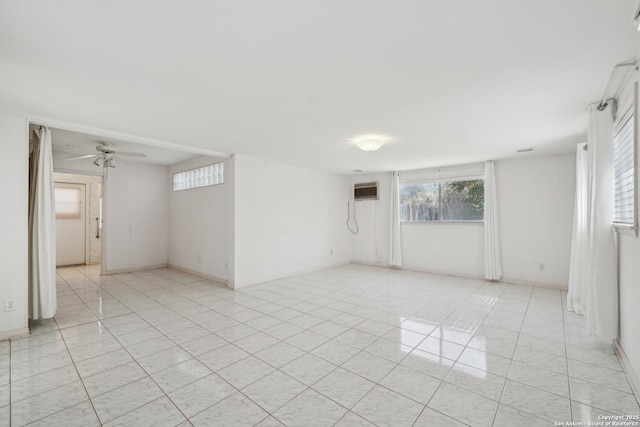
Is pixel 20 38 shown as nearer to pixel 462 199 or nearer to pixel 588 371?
pixel 588 371

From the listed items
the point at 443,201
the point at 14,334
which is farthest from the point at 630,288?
the point at 14,334

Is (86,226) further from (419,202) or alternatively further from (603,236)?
(603,236)

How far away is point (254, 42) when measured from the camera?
1.75 m

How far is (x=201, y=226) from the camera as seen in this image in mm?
5859

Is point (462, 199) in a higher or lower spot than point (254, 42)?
lower

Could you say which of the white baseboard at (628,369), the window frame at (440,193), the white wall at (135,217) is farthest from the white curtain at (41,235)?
the window frame at (440,193)

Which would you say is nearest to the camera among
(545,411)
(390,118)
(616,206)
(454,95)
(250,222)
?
(545,411)

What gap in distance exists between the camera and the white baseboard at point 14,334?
2.85 metres

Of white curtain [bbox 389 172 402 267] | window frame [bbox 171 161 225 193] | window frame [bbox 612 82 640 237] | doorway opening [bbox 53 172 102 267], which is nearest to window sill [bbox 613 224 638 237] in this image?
window frame [bbox 612 82 640 237]

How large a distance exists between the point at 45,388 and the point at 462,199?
6.73 metres

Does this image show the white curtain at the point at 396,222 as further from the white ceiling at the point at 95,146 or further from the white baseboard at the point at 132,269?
the white baseboard at the point at 132,269

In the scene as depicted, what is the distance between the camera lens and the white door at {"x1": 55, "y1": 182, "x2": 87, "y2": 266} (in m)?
7.02

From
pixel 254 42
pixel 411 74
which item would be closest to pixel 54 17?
pixel 254 42

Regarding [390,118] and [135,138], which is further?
[135,138]
